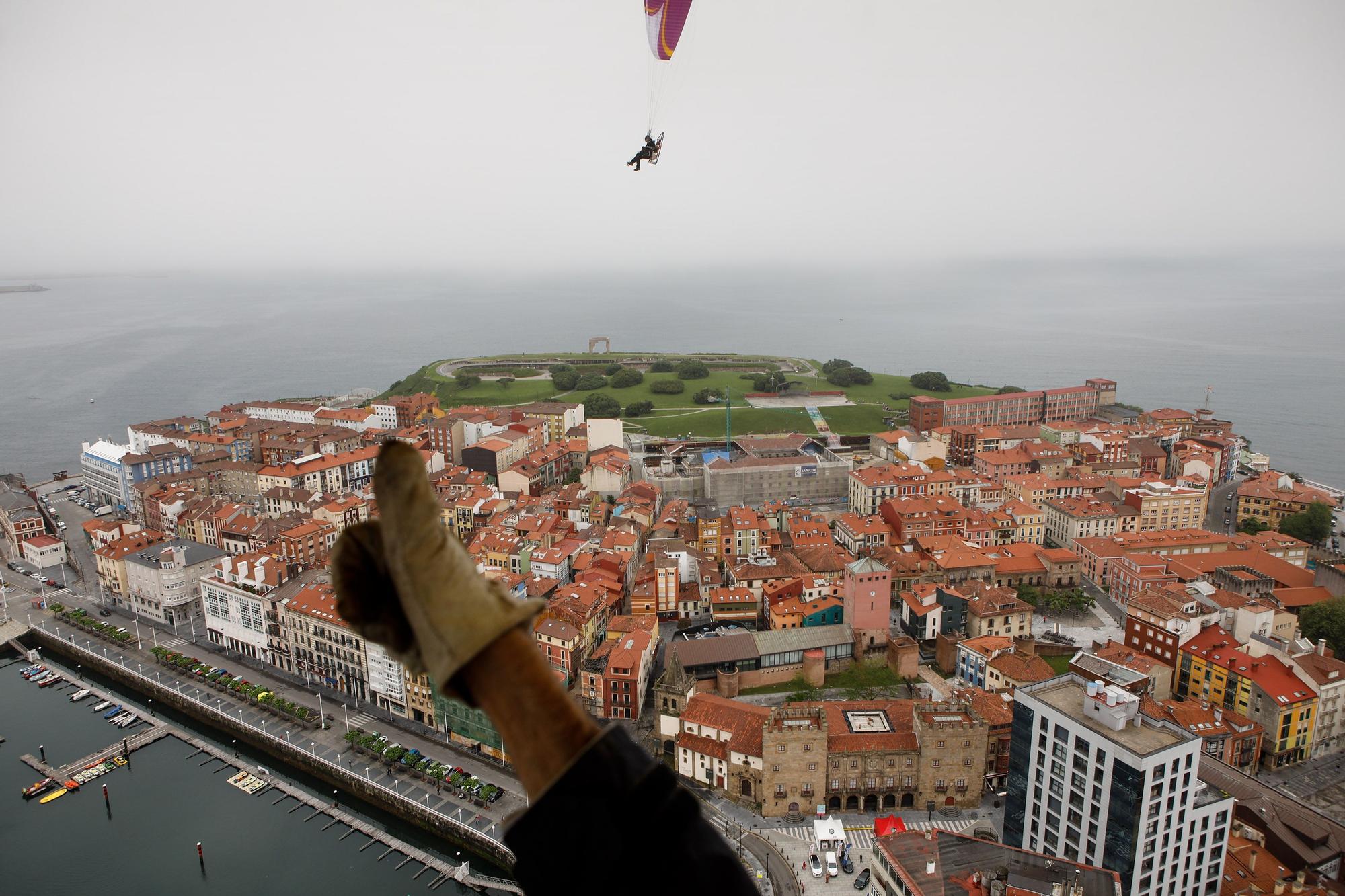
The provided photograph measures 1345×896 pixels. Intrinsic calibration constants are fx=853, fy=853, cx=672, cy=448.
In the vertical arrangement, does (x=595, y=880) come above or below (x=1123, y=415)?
above

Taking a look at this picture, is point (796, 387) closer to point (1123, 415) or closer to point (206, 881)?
point (1123, 415)

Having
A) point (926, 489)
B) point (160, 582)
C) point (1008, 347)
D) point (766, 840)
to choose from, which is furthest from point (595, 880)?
point (1008, 347)

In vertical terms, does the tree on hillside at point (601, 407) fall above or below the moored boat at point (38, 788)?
above

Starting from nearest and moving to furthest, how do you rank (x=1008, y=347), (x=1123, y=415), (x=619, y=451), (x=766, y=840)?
(x=766, y=840) → (x=619, y=451) → (x=1123, y=415) → (x=1008, y=347)

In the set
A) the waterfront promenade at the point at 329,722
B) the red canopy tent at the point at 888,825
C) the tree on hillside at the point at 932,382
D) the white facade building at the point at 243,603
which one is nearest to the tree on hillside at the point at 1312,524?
the red canopy tent at the point at 888,825

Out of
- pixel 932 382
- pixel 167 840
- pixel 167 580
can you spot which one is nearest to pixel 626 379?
pixel 932 382

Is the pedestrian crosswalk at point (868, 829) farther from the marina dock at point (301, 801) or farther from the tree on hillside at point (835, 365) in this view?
the tree on hillside at point (835, 365)
